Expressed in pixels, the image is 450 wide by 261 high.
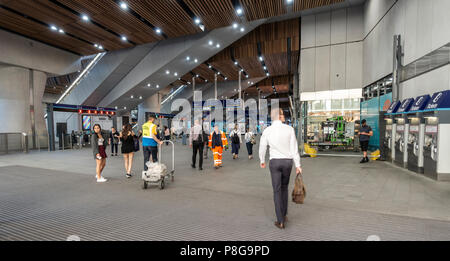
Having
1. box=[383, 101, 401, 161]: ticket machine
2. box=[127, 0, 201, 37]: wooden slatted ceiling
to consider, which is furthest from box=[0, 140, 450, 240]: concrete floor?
box=[127, 0, 201, 37]: wooden slatted ceiling

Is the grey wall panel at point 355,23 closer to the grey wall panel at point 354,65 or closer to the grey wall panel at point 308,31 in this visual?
the grey wall panel at point 354,65

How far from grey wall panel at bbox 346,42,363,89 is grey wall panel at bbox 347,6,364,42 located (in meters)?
0.40

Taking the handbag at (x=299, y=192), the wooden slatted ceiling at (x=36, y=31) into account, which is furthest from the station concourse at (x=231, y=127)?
the handbag at (x=299, y=192)

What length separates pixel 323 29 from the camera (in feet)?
46.3

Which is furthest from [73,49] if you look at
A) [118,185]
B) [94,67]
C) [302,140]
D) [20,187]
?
[302,140]

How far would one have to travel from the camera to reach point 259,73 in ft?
82.3

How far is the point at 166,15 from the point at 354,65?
11.0m

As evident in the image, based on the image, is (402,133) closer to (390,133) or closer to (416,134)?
(416,134)

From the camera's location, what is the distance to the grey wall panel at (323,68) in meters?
14.1

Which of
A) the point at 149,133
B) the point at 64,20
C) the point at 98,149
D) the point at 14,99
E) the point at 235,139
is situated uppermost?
the point at 64,20

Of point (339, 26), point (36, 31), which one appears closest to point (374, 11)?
point (339, 26)

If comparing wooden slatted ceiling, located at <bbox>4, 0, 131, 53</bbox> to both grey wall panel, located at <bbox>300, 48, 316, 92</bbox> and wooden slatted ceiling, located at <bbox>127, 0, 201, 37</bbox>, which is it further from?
grey wall panel, located at <bbox>300, 48, 316, 92</bbox>

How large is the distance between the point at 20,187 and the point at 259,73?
74.1 ft

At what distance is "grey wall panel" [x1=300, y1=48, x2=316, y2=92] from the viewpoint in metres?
14.5
